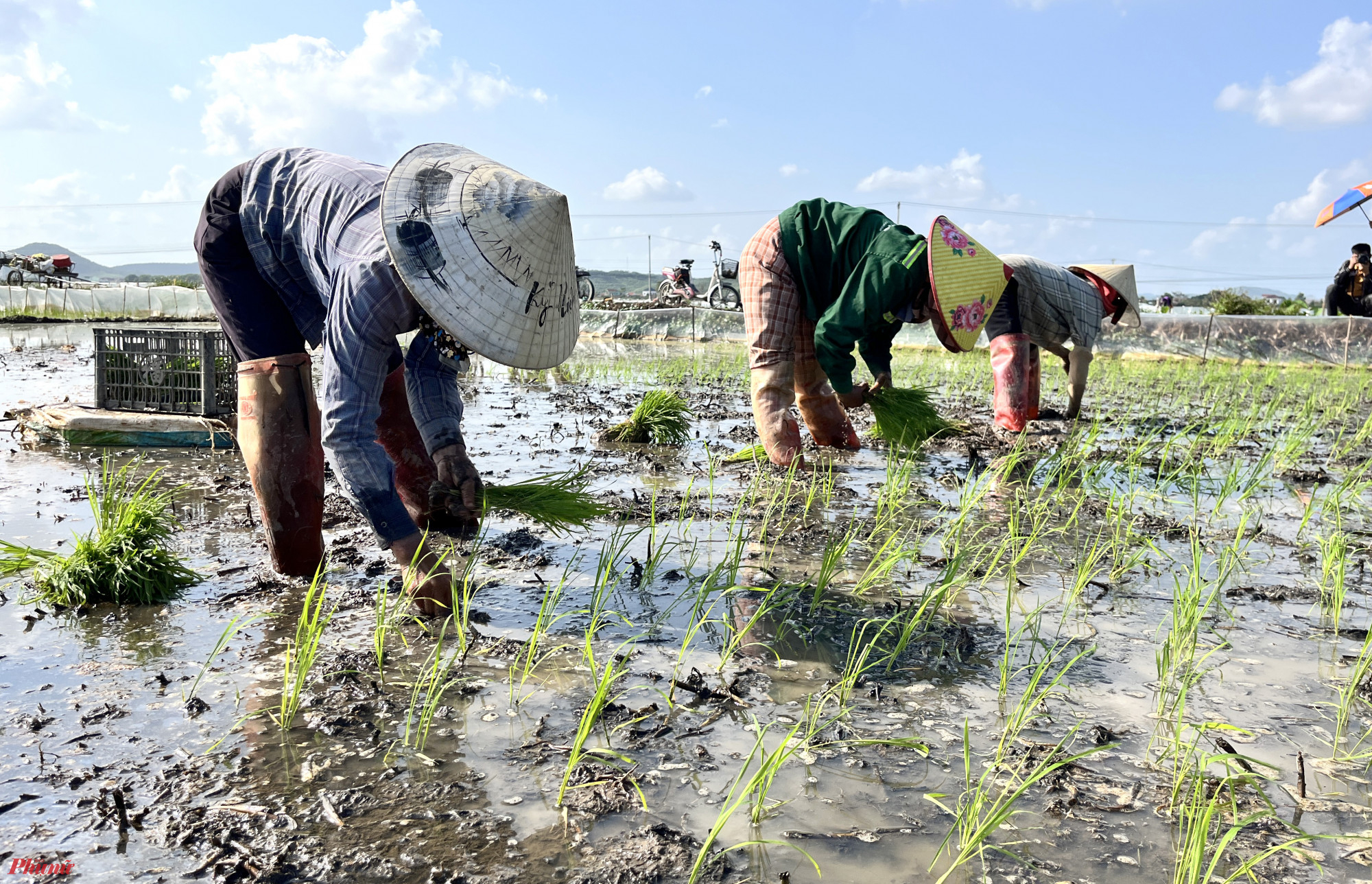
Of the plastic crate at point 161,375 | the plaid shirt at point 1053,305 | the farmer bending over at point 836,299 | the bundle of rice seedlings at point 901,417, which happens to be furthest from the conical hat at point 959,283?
the plastic crate at point 161,375

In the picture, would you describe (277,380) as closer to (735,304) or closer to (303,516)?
(303,516)

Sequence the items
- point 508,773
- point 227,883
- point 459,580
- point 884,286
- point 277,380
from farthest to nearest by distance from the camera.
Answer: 1. point 884,286
2. point 459,580
3. point 277,380
4. point 508,773
5. point 227,883

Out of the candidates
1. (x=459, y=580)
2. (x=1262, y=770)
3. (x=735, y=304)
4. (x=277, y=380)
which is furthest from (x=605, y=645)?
(x=735, y=304)

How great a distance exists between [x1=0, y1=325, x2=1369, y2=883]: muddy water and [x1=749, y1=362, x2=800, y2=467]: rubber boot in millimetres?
934

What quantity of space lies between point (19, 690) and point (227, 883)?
36.6 inches

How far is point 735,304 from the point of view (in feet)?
63.1

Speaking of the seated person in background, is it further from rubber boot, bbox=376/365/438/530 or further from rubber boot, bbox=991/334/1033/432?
rubber boot, bbox=376/365/438/530

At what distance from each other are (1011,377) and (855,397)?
1157 mm

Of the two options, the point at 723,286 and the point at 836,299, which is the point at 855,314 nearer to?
the point at 836,299

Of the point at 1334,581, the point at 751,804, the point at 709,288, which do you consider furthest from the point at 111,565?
the point at 709,288

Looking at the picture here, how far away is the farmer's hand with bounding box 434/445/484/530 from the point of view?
2656 mm

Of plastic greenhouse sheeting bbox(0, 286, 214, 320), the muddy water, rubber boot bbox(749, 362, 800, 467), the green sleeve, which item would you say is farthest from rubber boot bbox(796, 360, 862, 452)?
plastic greenhouse sheeting bbox(0, 286, 214, 320)

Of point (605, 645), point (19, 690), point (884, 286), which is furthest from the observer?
point (884, 286)

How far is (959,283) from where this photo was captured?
3756 millimetres
